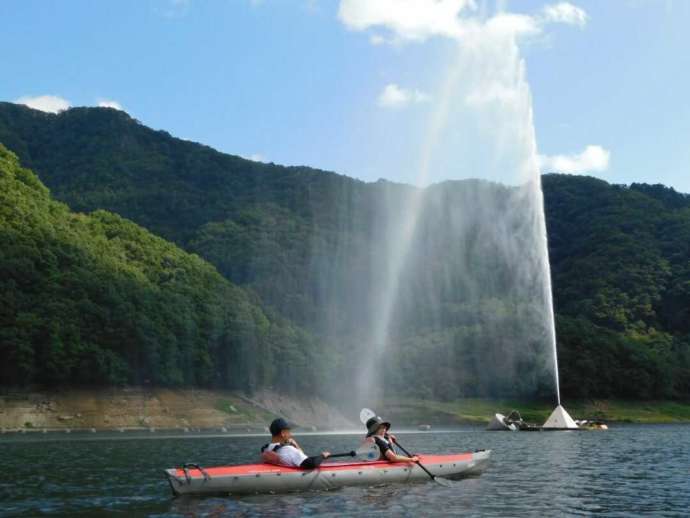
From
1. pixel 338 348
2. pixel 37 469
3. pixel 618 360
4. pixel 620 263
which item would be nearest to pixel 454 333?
pixel 338 348

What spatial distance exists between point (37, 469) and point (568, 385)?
111 metres

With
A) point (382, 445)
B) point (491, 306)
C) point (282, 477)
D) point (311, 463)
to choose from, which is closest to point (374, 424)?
point (382, 445)

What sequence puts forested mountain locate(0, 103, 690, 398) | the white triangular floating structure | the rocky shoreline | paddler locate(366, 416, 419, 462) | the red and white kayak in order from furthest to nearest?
1. forested mountain locate(0, 103, 690, 398)
2. the white triangular floating structure
3. the rocky shoreline
4. paddler locate(366, 416, 419, 462)
5. the red and white kayak

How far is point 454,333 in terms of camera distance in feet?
528

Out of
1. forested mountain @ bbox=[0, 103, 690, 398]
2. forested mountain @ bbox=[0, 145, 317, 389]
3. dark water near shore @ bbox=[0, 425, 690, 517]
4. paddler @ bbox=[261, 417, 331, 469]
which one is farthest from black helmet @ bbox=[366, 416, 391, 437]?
forested mountain @ bbox=[0, 103, 690, 398]

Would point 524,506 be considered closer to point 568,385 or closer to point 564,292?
point 568,385

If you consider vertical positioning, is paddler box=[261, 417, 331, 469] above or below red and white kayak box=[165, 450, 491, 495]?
above

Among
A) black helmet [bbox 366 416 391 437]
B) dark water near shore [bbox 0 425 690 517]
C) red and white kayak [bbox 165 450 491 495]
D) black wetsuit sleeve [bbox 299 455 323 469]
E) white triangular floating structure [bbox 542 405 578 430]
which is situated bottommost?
white triangular floating structure [bbox 542 405 578 430]

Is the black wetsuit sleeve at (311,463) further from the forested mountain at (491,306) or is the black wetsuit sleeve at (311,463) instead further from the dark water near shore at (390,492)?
the forested mountain at (491,306)

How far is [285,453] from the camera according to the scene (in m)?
29.2

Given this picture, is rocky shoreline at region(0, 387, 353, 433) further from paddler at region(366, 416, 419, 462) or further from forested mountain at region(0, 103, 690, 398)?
paddler at region(366, 416, 419, 462)

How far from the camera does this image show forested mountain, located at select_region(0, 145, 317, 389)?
309 ft

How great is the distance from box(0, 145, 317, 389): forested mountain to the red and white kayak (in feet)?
222

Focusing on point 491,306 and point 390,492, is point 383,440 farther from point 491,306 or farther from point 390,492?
point 491,306
